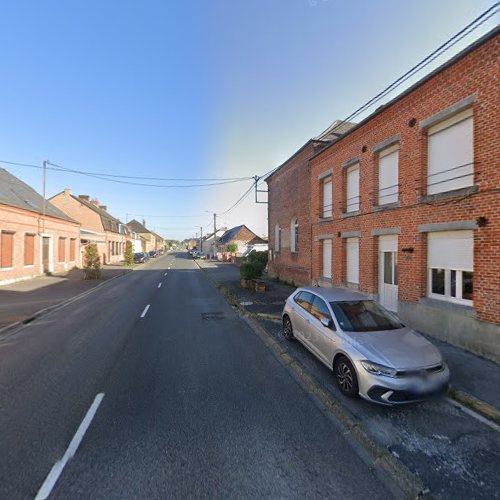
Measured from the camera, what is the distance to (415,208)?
780cm

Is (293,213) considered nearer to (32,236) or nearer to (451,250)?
(451,250)

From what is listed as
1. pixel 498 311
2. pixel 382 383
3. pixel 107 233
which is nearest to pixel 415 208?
pixel 498 311

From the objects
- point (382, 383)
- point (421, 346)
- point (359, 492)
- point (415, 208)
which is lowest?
point (359, 492)

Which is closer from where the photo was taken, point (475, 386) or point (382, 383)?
point (382, 383)

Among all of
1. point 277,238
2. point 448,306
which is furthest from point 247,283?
point 448,306

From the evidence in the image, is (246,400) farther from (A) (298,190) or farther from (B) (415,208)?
(A) (298,190)

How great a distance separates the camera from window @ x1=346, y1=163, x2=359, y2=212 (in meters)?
10.9

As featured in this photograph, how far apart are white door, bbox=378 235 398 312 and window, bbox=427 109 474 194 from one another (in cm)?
209

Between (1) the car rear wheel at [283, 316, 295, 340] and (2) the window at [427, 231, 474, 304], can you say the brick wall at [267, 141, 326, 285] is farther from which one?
(1) the car rear wheel at [283, 316, 295, 340]

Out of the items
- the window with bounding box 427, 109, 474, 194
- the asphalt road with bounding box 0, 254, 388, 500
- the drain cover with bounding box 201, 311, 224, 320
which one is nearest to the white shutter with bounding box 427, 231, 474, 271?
the window with bounding box 427, 109, 474, 194

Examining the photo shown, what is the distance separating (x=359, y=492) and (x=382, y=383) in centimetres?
146

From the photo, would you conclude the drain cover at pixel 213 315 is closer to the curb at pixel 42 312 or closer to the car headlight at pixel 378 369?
the curb at pixel 42 312

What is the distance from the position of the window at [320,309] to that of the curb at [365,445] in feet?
3.35

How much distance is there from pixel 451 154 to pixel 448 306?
12.5 ft
